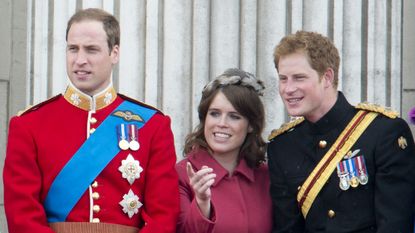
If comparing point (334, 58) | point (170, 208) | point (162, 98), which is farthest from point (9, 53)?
point (334, 58)

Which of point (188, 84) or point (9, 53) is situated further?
point (188, 84)

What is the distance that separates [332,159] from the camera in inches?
201

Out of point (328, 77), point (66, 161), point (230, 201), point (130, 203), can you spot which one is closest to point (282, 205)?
point (230, 201)

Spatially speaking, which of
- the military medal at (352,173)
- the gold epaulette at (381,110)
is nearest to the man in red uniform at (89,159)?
the military medal at (352,173)

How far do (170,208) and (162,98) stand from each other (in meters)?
1.42

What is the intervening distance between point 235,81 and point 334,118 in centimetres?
64

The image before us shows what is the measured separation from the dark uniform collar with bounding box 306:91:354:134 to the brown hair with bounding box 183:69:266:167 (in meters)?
0.45

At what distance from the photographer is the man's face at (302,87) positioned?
5.12 metres

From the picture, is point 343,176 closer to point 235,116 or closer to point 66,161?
point 235,116

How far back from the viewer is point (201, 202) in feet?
16.8

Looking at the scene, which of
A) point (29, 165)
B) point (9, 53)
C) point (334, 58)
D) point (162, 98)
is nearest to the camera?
point (29, 165)

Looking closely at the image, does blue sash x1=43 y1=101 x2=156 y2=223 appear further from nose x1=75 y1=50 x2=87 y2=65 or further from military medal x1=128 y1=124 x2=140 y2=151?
nose x1=75 y1=50 x2=87 y2=65

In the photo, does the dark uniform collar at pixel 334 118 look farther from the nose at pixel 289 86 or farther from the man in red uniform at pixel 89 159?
the man in red uniform at pixel 89 159

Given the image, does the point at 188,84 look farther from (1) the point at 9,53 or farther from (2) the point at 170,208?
(2) the point at 170,208
